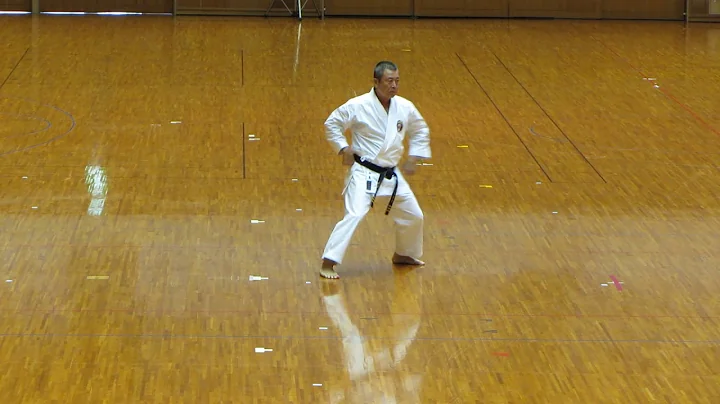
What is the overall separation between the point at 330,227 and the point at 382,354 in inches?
81.4

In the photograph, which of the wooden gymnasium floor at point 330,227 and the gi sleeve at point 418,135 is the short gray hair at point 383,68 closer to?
the gi sleeve at point 418,135

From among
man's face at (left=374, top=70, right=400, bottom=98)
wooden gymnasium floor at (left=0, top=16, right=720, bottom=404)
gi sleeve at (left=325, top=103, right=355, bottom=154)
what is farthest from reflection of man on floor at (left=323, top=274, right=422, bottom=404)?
man's face at (left=374, top=70, right=400, bottom=98)

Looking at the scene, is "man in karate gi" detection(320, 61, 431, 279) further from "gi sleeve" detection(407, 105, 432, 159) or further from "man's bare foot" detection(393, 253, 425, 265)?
"man's bare foot" detection(393, 253, 425, 265)

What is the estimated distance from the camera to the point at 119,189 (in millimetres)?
8172

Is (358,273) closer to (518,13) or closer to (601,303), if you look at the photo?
(601,303)

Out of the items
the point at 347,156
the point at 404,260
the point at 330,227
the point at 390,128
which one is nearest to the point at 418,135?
the point at 390,128

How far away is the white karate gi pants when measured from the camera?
6500 millimetres

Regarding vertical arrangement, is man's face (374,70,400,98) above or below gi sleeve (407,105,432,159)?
above

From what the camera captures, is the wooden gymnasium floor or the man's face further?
the man's face

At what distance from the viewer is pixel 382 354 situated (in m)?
5.57

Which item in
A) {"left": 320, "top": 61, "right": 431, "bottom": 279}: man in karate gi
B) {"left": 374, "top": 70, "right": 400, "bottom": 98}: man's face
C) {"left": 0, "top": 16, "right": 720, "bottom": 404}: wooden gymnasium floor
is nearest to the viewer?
{"left": 0, "top": 16, "right": 720, "bottom": 404}: wooden gymnasium floor

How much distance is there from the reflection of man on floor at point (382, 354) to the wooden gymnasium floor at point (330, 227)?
0.02 m

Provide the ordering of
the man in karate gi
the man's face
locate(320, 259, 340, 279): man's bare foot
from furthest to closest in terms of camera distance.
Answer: locate(320, 259, 340, 279): man's bare foot
the man in karate gi
the man's face

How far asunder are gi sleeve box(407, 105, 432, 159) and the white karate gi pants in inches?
6.9
